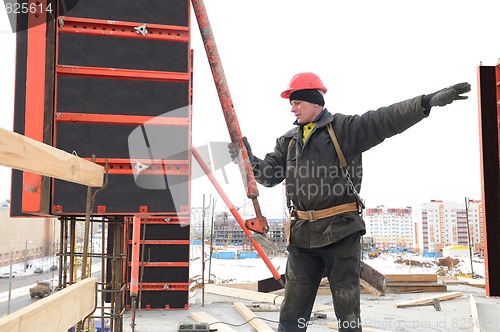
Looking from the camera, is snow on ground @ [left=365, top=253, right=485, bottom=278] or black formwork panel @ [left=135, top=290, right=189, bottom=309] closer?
black formwork panel @ [left=135, top=290, right=189, bottom=309]

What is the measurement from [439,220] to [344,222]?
500ft

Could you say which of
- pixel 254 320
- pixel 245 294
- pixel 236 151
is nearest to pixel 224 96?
pixel 236 151

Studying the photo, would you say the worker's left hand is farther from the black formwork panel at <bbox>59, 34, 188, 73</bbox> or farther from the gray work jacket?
the black formwork panel at <bbox>59, 34, 188, 73</bbox>

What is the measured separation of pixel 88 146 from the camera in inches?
170

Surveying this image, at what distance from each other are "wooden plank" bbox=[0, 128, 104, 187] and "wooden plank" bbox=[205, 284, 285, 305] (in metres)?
6.75

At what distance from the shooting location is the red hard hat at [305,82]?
383 cm

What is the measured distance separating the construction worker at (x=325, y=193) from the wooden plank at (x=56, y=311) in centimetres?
168

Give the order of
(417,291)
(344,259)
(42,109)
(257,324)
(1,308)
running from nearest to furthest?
(344,259) < (42,109) < (257,324) < (417,291) < (1,308)

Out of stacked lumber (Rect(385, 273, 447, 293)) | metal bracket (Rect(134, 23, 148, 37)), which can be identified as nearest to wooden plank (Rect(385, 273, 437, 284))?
stacked lumber (Rect(385, 273, 447, 293))

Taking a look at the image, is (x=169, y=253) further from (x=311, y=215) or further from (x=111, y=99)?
(x=311, y=215)

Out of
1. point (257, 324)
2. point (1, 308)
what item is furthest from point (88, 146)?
point (1, 308)

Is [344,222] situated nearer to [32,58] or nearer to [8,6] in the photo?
[32,58]

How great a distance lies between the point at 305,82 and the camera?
384 centimetres

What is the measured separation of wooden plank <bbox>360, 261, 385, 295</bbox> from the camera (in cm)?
899
